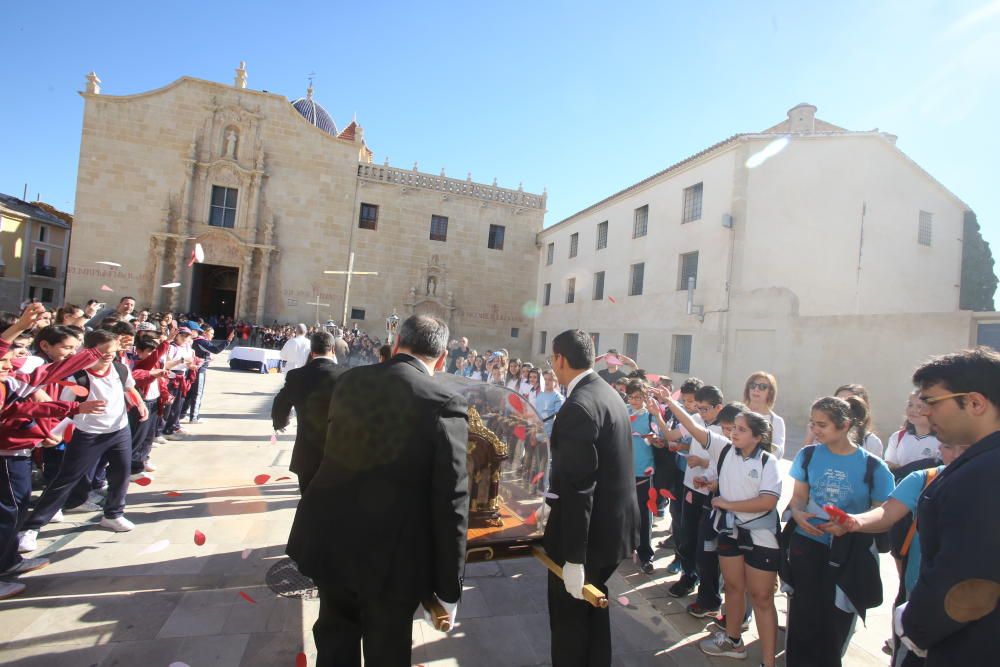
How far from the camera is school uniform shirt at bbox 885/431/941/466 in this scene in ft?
13.9

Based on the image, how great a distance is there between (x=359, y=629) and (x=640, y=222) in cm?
2047

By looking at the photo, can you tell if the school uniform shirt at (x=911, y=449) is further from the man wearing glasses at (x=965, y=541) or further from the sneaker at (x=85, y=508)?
the sneaker at (x=85, y=508)

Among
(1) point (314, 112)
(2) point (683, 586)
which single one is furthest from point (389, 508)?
(1) point (314, 112)

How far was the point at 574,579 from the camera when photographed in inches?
103

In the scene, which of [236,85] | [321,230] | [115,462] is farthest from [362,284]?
[115,462]

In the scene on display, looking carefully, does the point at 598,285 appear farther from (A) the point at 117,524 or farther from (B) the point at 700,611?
(A) the point at 117,524

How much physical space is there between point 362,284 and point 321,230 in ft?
12.1

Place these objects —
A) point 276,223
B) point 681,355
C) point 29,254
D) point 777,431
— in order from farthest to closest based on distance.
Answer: point 29,254 → point 276,223 → point 681,355 → point 777,431

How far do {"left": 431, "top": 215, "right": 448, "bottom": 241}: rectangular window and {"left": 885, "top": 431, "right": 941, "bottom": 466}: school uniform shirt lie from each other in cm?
2641

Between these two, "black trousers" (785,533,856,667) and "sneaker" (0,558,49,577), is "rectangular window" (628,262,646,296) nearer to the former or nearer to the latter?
"black trousers" (785,533,856,667)

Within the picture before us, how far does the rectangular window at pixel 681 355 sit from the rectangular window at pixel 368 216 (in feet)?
59.7

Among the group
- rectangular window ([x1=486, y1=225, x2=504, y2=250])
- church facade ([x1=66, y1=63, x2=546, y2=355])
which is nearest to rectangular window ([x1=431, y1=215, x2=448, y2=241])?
church facade ([x1=66, y1=63, x2=546, y2=355])

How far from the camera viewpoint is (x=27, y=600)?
345 cm

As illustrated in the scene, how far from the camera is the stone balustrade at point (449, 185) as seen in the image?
28203mm
